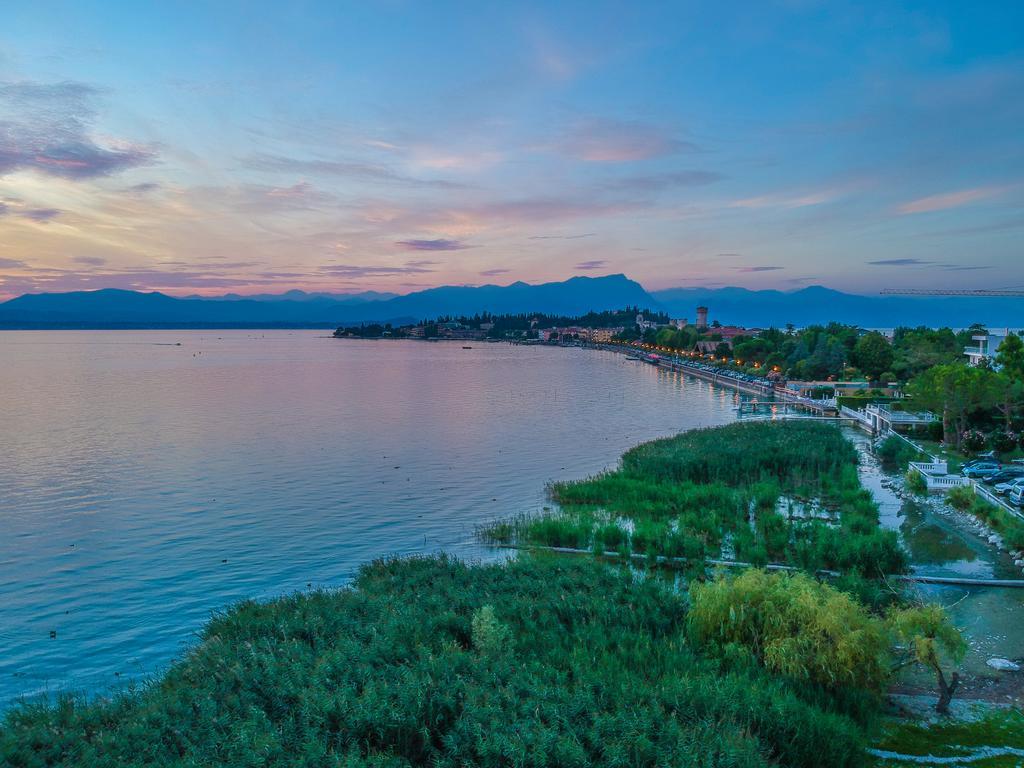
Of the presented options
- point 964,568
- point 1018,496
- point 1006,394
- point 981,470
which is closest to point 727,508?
point 964,568

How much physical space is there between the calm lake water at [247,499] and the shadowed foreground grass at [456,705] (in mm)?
5257

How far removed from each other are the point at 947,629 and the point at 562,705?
823 cm

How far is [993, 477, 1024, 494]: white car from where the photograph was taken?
28.5 metres

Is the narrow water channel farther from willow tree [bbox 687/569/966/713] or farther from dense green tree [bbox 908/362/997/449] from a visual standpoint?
dense green tree [bbox 908/362/997/449]

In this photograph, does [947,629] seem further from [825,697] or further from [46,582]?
[46,582]

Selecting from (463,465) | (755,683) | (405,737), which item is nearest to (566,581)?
(755,683)

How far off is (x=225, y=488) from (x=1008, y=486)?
38595mm

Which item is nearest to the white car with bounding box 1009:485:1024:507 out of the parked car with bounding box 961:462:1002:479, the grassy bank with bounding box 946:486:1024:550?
the grassy bank with bounding box 946:486:1024:550

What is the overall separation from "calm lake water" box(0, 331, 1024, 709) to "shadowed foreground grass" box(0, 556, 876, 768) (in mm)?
5257

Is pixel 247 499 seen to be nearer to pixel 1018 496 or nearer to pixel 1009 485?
pixel 1018 496

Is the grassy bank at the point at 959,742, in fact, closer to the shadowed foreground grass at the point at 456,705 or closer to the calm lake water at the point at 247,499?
Answer: the shadowed foreground grass at the point at 456,705

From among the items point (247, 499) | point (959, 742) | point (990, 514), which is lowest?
point (247, 499)

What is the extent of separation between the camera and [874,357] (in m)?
87.9

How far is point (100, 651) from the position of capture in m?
18.6
